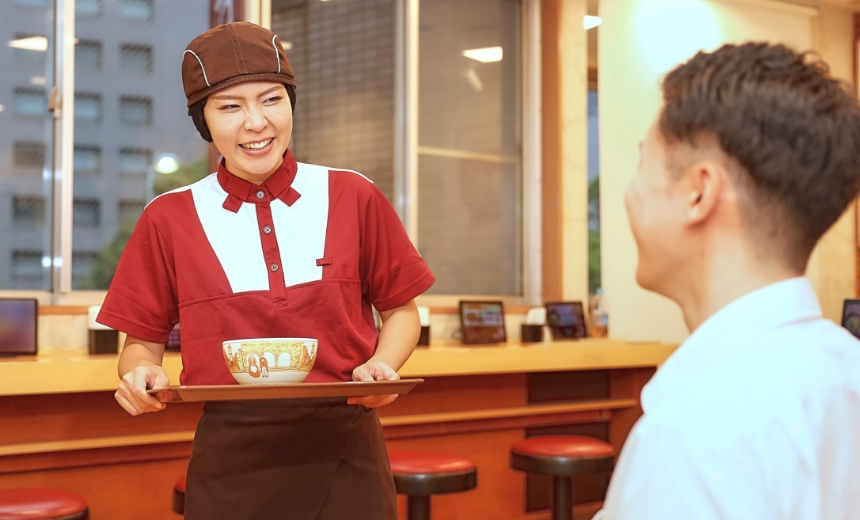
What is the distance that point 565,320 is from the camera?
4379 mm

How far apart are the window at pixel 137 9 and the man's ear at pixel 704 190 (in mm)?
3331

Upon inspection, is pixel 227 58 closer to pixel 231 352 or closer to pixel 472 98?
pixel 231 352

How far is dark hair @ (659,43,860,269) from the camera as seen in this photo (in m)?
0.73

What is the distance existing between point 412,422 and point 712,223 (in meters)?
2.84

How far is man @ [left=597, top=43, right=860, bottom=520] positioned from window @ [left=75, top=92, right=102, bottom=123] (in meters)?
3.08

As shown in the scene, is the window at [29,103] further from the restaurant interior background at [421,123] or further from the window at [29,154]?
the window at [29,154]

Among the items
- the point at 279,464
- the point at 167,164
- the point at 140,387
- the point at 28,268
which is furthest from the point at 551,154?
the point at 140,387

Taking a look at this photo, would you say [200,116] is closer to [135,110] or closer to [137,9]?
[135,110]

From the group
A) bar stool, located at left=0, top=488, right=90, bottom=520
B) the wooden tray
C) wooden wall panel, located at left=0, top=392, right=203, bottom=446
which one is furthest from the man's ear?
wooden wall panel, located at left=0, top=392, right=203, bottom=446

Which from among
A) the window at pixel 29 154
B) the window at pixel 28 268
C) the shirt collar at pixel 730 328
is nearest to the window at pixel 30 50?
the window at pixel 29 154

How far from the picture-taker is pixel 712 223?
750 millimetres

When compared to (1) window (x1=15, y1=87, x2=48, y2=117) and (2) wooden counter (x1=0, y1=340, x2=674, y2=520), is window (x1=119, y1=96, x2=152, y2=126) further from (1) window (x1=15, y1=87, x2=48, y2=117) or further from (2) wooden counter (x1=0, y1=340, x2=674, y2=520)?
(2) wooden counter (x1=0, y1=340, x2=674, y2=520)

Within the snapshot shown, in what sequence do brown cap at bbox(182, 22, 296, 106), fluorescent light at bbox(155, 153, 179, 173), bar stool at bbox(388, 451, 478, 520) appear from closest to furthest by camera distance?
brown cap at bbox(182, 22, 296, 106)
bar stool at bbox(388, 451, 478, 520)
fluorescent light at bbox(155, 153, 179, 173)

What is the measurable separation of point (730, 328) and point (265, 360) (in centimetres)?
82
